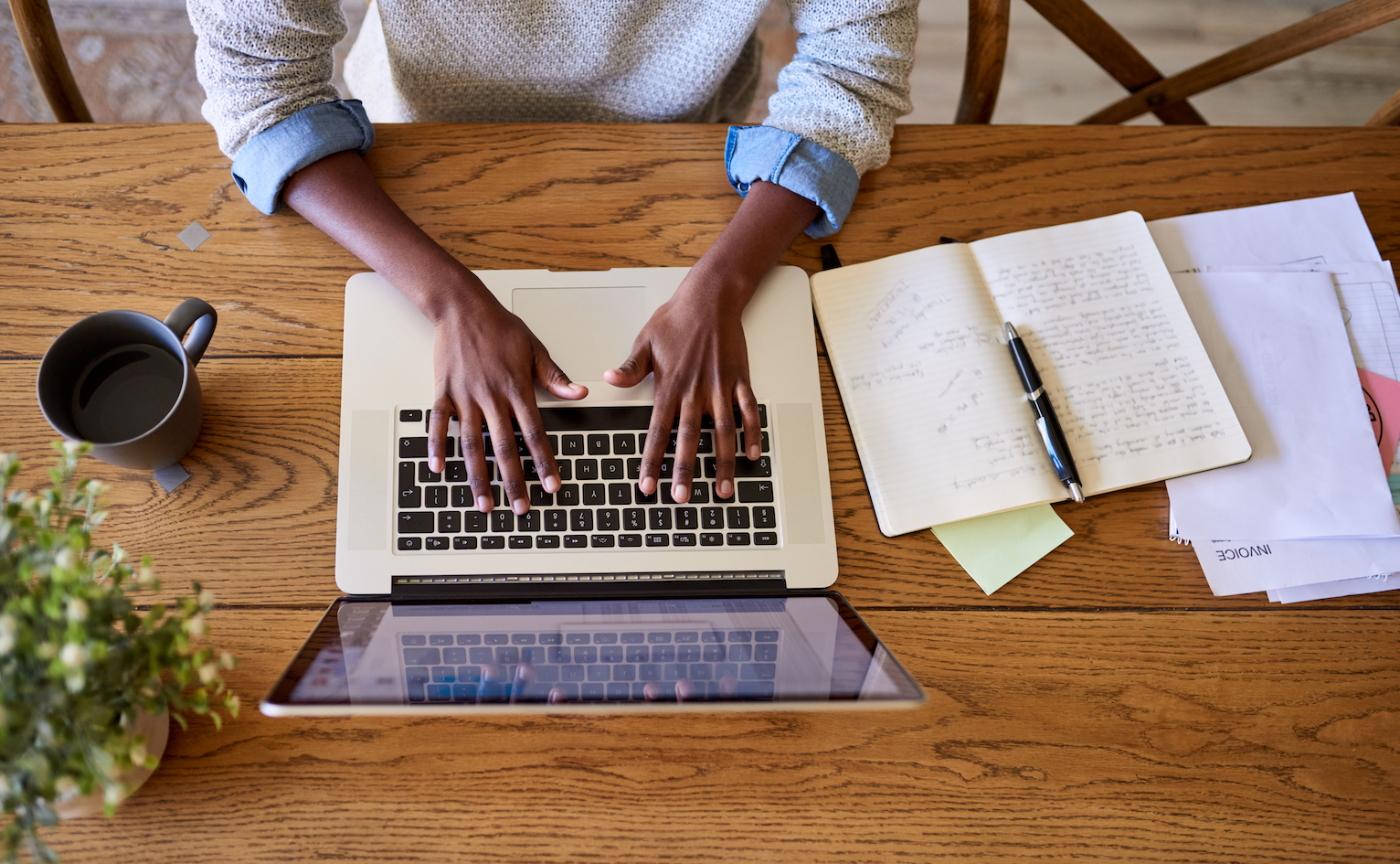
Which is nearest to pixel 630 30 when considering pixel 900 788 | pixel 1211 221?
pixel 1211 221

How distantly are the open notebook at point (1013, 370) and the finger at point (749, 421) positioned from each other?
9cm

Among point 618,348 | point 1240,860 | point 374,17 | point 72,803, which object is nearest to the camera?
point 72,803

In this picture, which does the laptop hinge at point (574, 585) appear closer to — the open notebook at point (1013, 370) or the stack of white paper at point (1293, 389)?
the open notebook at point (1013, 370)

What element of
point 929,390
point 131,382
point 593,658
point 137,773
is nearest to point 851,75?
point 929,390

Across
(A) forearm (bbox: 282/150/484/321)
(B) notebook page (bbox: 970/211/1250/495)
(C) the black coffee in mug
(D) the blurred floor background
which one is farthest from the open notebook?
(D) the blurred floor background

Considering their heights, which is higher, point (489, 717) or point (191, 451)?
point (191, 451)

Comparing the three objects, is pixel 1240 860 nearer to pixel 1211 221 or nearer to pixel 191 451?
pixel 1211 221

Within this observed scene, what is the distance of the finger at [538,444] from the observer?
0.65 meters

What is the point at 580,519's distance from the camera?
66 cm

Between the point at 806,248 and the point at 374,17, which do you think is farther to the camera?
the point at 374,17

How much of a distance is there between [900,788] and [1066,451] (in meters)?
0.32

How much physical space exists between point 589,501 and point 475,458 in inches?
4.0

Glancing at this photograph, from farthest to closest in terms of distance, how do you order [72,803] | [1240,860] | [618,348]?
[618,348]
[1240,860]
[72,803]

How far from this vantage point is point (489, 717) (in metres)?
0.62
